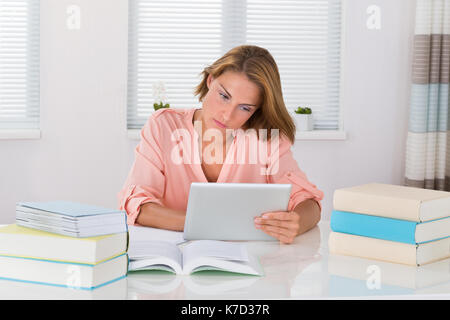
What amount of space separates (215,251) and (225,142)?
0.87m

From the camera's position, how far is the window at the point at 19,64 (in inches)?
135

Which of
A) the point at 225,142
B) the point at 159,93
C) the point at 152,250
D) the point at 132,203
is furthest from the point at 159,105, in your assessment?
the point at 152,250

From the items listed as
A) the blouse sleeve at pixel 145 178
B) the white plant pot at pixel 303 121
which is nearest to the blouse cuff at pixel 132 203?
the blouse sleeve at pixel 145 178

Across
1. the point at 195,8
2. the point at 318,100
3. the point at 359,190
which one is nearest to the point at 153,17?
the point at 195,8

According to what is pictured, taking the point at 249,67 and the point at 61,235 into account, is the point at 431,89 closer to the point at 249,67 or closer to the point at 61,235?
the point at 249,67

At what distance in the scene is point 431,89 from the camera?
11.5 feet

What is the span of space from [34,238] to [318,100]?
9.19 feet

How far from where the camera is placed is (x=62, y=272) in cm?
114

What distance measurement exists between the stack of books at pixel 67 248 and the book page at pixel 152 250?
8 centimetres

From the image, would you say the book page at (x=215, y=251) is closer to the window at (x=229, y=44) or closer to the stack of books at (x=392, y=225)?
the stack of books at (x=392, y=225)

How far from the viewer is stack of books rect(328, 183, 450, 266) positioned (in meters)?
1.35

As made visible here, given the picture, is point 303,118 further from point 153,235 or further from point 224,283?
point 224,283

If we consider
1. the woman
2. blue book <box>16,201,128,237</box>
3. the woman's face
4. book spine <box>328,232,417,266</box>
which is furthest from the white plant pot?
blue book <box>16,201,128,237</box>

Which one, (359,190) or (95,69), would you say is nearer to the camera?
(359,190)
